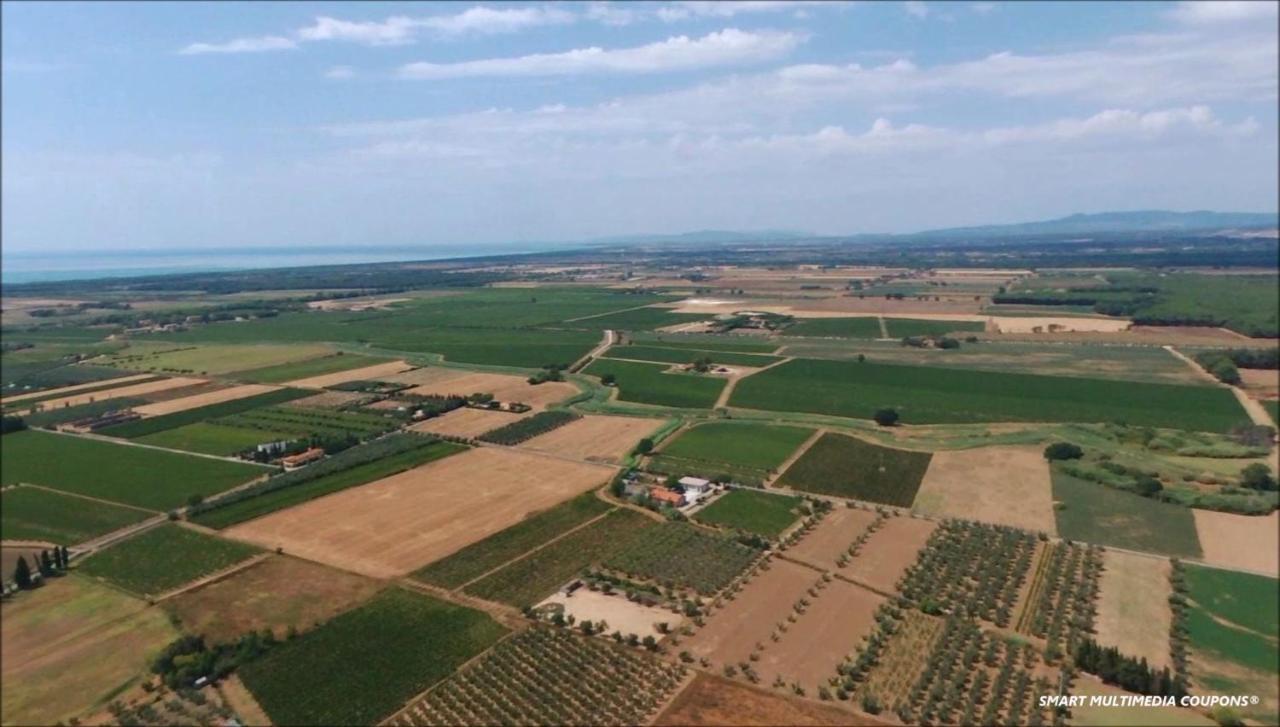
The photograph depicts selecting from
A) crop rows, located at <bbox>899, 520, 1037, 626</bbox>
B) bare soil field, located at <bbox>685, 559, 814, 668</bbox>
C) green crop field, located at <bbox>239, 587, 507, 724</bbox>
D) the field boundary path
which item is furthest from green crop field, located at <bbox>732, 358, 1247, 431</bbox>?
green crop field, located at <bbox>239, 587, 507, 724</bbox>

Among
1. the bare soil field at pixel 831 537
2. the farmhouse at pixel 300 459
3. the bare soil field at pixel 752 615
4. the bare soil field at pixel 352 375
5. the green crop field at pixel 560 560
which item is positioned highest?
the bare soil field at pixel 352 375

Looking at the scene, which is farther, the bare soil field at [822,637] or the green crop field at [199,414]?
the green crop field at [199,414]

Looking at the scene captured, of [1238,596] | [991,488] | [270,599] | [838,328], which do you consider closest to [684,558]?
[270,599]

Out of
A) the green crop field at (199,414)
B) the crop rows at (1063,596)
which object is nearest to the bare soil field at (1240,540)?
the crop rows at (1063,596)

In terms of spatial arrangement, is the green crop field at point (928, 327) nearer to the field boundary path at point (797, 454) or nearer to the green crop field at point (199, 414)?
the field boundary path at point (797, 454)

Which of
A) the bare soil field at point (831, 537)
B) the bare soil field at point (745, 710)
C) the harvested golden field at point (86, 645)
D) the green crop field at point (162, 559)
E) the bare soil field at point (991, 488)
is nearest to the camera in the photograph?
the harvested golden field at point (86, 645)

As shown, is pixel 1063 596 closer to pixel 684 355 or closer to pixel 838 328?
pixel 684 355

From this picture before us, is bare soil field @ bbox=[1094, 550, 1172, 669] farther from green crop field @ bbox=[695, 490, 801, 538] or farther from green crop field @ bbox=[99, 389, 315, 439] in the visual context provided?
green crop field @ bbox=[99, 389, 315, 439]

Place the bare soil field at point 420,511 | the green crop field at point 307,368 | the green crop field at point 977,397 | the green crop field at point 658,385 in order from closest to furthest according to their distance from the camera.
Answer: the bare soil field at point 420,511 → the green crop field at point 977,397 → the green crop field at point 658,385 → the green crop field at point 307,368
